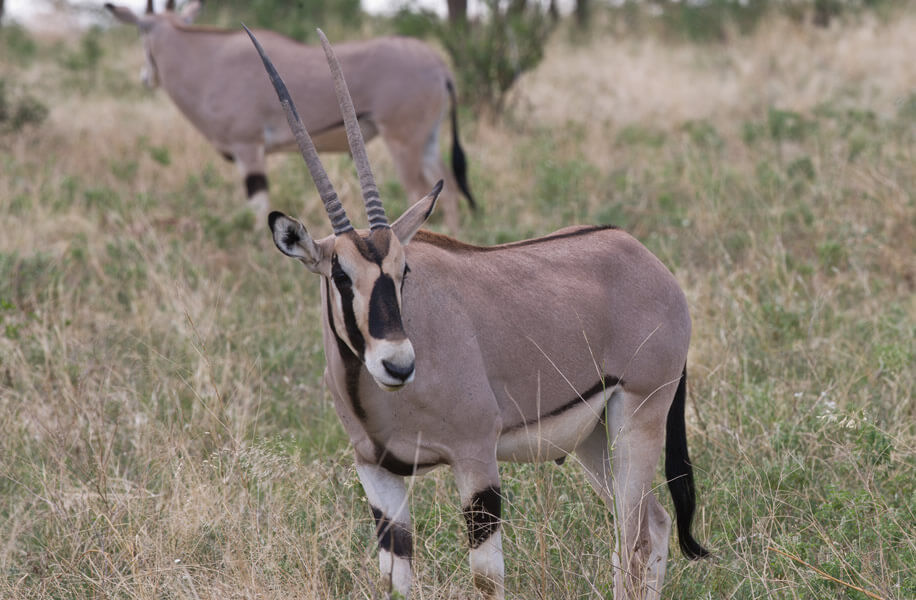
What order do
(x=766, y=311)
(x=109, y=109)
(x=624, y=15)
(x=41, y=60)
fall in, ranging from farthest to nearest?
(x=624, y=15) < (x=41, y=60) < (x=109, y=109) < (x=766, y=311)

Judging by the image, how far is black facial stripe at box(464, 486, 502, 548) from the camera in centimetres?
352

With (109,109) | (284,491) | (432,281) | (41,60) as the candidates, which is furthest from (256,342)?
(41,60)

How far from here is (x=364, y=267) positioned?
325 centimetres

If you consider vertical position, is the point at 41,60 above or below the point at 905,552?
below

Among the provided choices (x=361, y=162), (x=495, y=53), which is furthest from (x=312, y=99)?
(x=361, y=162)

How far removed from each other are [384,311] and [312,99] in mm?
6601

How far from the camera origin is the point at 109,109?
43.3ft

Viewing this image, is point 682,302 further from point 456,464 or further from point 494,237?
point 494,237

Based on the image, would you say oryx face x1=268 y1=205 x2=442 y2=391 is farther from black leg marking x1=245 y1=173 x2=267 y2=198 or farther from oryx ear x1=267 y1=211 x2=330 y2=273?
black leg marking x1=245 y1=173 x2=267 y2=198

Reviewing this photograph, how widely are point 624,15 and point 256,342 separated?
18854 mm

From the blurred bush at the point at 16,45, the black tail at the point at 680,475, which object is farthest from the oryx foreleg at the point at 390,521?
the blurred bush at the point at 16,45

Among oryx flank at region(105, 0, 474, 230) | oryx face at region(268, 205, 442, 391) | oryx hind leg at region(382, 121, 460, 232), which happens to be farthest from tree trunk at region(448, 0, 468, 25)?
oryx face at region(268, 205, 442, 391)

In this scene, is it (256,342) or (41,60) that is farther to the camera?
(41,60)

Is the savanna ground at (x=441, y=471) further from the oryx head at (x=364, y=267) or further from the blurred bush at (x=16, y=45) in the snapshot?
the blurred bush at (x=16, y=45)
